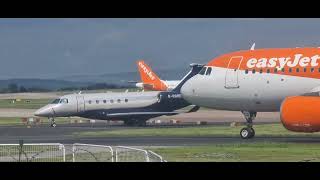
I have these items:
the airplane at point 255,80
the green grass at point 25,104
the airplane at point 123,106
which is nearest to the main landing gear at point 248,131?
the airplane at point 255,80

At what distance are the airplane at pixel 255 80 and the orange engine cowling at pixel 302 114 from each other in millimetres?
2083

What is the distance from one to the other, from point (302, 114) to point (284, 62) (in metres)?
5.85

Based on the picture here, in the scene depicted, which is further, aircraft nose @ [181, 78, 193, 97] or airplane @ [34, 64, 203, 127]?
airplane @ [34, 64, 203, 127]

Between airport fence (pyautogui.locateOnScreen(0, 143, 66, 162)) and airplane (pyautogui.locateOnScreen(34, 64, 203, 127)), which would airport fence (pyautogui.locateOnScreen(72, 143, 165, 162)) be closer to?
airport fence (pyautogui.locateOnScreen(0, 143, 66, 162))

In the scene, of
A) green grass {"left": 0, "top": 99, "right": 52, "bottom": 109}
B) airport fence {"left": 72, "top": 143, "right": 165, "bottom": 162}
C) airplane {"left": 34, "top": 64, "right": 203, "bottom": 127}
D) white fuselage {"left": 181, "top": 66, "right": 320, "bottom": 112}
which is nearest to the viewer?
airport fence {"left": 72, "top": 143, "right": 165, "bottom": 162}

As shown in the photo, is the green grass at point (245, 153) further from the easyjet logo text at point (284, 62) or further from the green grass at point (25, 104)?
the green grass at point (25, 104)

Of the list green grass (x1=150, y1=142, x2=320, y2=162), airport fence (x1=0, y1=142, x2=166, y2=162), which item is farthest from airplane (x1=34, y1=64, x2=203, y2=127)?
airport fence (x1=0, y1=142, x2=166, y2=162)

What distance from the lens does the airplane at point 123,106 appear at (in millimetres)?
60062

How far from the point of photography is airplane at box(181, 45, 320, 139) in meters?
33.1

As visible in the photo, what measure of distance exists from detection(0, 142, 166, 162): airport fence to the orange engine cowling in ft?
24.2

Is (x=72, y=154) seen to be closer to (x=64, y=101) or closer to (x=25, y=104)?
(x=64, y=101)
